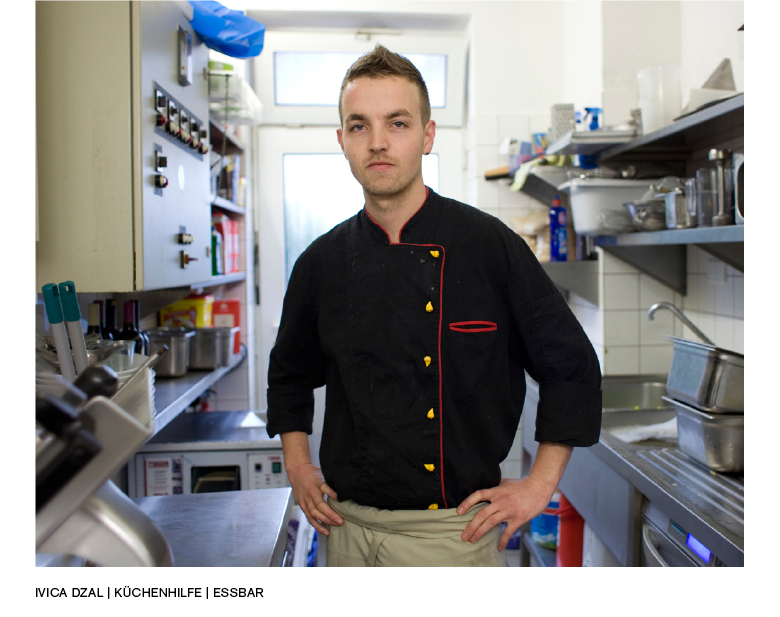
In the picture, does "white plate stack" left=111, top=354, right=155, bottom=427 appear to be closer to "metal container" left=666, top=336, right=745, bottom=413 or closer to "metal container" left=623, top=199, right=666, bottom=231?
"metal container" left=666, top=336, right=745, bottom=413

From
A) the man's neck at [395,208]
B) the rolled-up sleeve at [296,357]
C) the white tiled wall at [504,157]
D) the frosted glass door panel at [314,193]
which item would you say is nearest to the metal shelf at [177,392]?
the rolled-up sleeve at [296,357]

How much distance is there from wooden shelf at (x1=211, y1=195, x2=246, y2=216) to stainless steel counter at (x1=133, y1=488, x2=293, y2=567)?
1.27m

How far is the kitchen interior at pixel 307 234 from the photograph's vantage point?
1231mm

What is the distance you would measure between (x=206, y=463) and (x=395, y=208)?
152 centimetres

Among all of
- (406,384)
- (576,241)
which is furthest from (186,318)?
(406,384)

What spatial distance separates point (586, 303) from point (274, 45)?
1.96m

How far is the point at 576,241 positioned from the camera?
8.82 feet

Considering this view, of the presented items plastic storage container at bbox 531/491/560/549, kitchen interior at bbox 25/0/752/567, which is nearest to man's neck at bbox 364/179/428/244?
kitchen interior at bbox 25/0/752/567

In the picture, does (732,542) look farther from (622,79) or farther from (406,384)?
(622,79)

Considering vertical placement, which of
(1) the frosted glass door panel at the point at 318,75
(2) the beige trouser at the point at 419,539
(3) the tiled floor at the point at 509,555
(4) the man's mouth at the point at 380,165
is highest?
(1) the frosted glass door panel at the point at 318,75

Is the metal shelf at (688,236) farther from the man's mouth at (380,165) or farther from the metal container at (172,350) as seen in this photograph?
the metal container at (172,350)

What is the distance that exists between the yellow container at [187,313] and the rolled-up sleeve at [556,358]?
1987 mm

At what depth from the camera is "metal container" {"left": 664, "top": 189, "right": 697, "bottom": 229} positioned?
174 centimetres

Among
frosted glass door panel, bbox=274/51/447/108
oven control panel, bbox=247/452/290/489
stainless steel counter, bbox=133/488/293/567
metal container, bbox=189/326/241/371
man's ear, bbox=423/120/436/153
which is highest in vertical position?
frosted glass door panel, bbox=274/51/447/108
